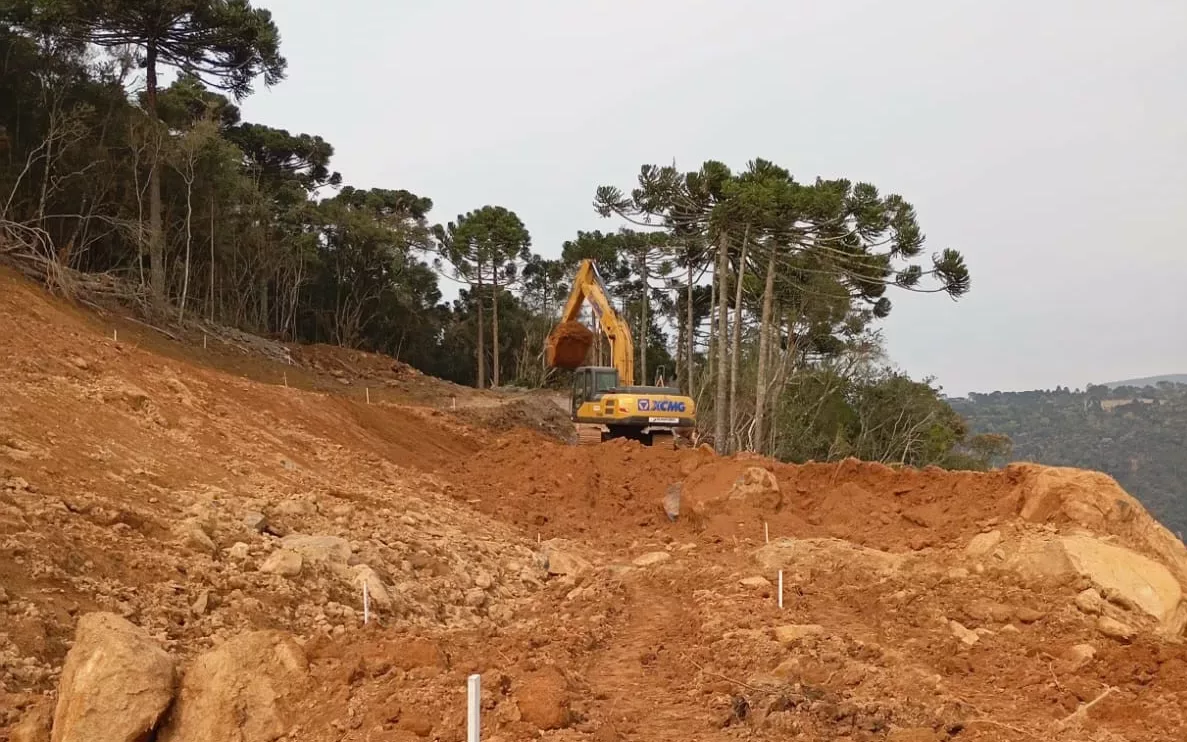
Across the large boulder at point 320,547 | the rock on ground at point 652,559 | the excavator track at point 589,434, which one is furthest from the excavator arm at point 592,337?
the large boulder at point 320,547

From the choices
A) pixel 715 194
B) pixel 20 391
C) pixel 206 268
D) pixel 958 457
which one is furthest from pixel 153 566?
pixel 958 457

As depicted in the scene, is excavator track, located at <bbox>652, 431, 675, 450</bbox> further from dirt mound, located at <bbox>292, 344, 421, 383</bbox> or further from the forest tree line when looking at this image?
dirt mound, located at <bbox>292, 344, 421, 383</bbox>

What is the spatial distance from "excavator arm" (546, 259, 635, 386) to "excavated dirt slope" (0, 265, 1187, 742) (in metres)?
6.74

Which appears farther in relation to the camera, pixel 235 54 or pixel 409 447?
pixel 235 54

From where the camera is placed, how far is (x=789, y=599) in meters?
7.85

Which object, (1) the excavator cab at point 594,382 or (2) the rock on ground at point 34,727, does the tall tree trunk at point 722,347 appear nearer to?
(1) the excavator cab at point 594,382

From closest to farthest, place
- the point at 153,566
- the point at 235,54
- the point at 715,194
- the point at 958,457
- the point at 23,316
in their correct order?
the point at 153,566 → the point at 23,316 → the point at 715,194 → the point at 235,54 → the point at 958,457

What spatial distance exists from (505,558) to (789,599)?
2998 millimetres

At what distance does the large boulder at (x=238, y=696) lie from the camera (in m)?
3.83

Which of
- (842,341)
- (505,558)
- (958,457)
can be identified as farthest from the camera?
(958,457)

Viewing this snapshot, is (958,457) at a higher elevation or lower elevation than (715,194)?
lower

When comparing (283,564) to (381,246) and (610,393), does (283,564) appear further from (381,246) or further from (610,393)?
(381,246)

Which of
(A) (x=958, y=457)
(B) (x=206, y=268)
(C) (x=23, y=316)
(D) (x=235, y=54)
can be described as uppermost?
(D) (x=235, y=54)

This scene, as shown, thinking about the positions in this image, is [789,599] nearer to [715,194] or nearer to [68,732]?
[68,732]
